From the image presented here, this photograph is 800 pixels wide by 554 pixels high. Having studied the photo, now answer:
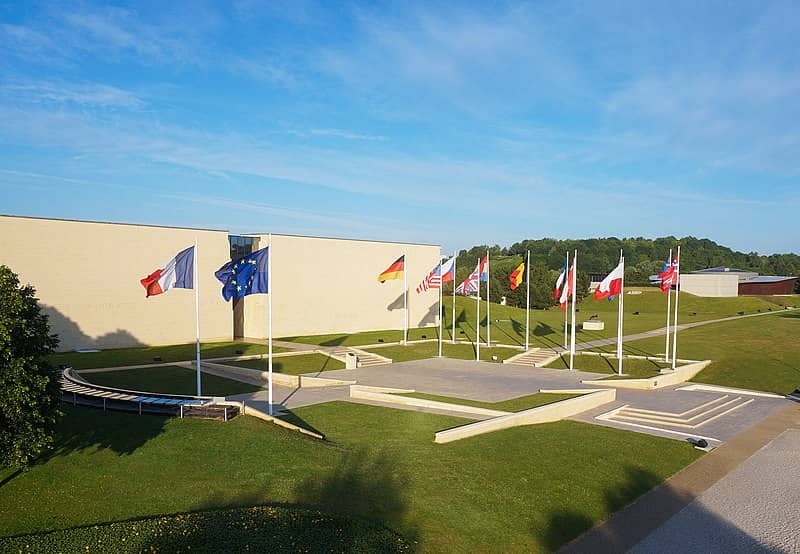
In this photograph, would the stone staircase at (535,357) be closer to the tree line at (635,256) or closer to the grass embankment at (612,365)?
the grass embankment at (612,365)

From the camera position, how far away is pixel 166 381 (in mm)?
24234

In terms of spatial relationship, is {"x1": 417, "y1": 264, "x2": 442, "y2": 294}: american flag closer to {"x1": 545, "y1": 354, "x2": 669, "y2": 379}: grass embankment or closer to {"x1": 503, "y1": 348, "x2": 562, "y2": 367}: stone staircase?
{"x1": 503, "y1": 348, "x2": 562, "y2": 367}: stone staircase

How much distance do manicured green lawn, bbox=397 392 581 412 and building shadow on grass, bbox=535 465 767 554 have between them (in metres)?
7.53

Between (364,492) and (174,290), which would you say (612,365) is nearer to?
(364,492)

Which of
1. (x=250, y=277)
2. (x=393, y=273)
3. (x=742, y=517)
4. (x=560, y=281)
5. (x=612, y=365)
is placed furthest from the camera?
(x=393, y=273)

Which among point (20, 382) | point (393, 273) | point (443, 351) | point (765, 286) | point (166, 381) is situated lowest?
point (443, 351)

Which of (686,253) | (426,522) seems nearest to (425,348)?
(426,522)

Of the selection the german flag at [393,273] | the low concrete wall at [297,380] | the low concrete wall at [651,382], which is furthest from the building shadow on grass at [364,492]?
the german flag at [393,273]

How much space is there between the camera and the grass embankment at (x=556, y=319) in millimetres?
41250

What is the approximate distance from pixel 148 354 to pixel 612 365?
25.2 metres

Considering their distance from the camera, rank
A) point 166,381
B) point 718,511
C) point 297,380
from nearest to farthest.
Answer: point 718,511 → point 166,381 → point 297,380

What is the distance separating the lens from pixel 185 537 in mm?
9406

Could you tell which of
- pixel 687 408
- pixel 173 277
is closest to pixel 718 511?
pixel 687 408

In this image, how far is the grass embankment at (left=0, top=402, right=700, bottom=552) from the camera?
35.5 feet
